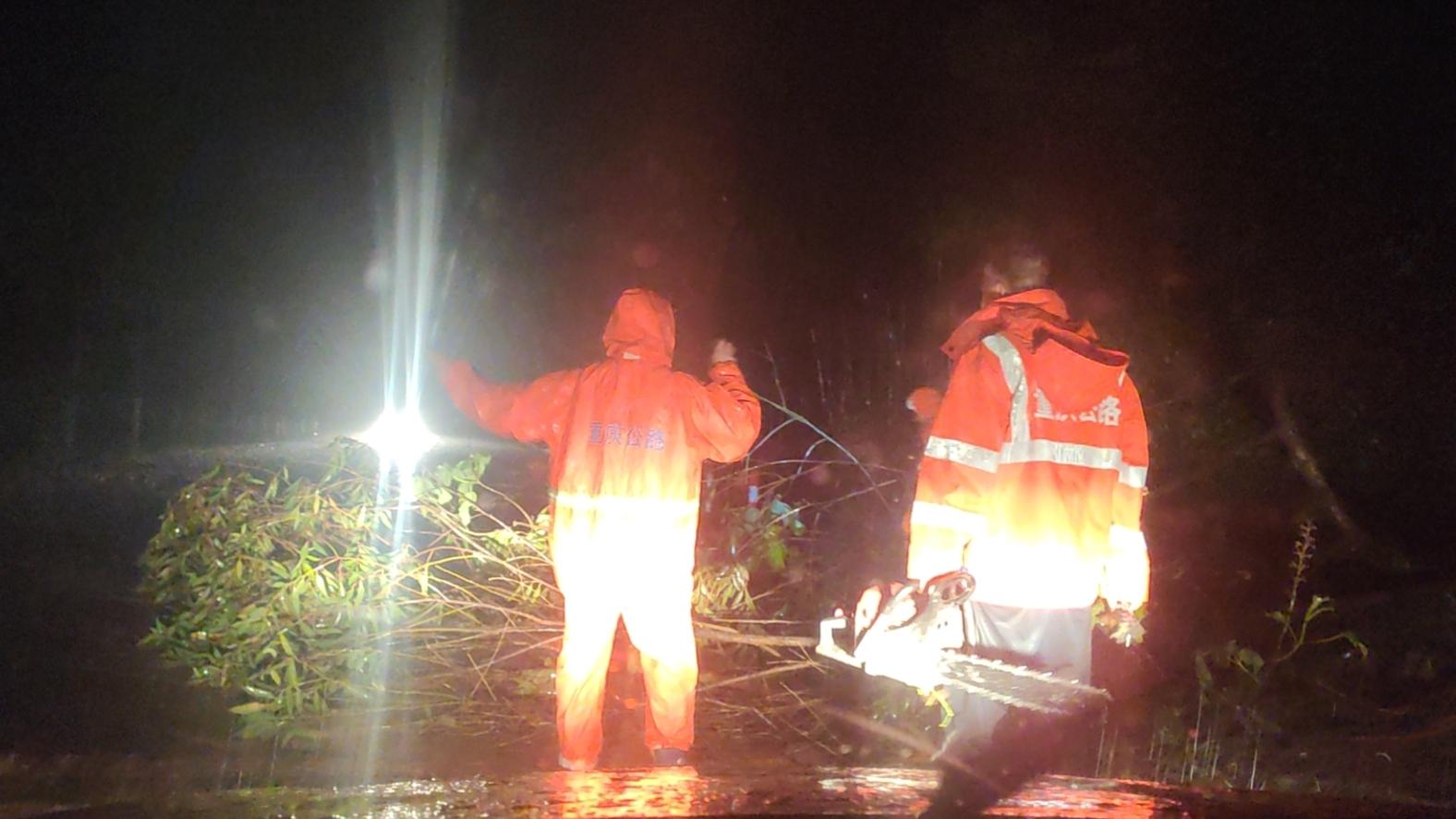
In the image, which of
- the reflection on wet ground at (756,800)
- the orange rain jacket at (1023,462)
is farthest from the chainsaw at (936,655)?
the reflection on wet ground at (756,800)

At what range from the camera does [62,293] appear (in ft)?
49.5

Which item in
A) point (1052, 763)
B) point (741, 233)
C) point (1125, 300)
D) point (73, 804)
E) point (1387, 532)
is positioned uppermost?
point (741, 233)

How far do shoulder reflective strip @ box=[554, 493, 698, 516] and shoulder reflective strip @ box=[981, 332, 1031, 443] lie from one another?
139 centimetres

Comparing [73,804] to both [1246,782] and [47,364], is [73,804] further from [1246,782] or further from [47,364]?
[47,364]

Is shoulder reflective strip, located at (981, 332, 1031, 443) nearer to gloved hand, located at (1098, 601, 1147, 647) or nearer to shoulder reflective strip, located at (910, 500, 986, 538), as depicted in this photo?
shoulder reflective strip, located at (910, 500, 986, 538)

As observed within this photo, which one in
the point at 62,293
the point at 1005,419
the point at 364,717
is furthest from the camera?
the point at 62,293

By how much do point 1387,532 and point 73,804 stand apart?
22.6ft

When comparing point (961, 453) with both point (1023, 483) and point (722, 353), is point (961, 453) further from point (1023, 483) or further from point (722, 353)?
point (722, 353)

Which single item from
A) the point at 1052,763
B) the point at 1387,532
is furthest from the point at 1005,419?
the point at 1387,532

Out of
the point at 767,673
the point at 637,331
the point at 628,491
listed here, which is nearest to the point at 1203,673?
the point at 767,673

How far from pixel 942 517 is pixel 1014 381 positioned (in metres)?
0.43

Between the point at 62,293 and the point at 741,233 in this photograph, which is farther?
the point at 62,293

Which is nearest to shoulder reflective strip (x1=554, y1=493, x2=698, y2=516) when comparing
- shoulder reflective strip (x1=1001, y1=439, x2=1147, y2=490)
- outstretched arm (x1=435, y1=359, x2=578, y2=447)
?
outstretched arm (x1=435, y1=359, x2=578, y2=447)

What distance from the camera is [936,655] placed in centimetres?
303
